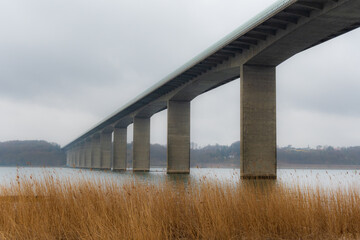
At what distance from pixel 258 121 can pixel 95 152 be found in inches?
2662

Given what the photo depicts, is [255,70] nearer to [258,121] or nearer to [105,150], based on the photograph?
[258,121]

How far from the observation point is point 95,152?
303 feet

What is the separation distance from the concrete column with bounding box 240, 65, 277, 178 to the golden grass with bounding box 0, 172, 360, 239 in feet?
72.4

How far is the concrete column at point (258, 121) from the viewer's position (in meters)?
29.9

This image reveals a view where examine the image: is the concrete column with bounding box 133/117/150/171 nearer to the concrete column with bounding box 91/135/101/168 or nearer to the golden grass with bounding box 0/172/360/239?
the concrete column with bounding box 91/135/101/168

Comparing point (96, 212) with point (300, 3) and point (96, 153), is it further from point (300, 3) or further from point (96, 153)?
point (96, 153)

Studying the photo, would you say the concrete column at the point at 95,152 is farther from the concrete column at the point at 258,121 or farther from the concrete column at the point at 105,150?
the concrete column at the point at 258,121

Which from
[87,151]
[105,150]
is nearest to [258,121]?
[105,150]

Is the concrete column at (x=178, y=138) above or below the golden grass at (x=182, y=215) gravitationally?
above

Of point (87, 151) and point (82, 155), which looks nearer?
point (87, 151)

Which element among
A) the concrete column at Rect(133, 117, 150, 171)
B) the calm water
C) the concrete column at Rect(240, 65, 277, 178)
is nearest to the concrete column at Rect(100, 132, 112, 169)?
the concrete column at Rect(133, 117, 150, 171)

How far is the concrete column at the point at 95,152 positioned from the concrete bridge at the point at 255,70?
41.4m

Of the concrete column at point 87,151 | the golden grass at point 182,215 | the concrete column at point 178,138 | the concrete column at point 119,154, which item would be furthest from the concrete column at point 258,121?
the concrete column at point 87,151

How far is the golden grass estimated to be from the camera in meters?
6.49
